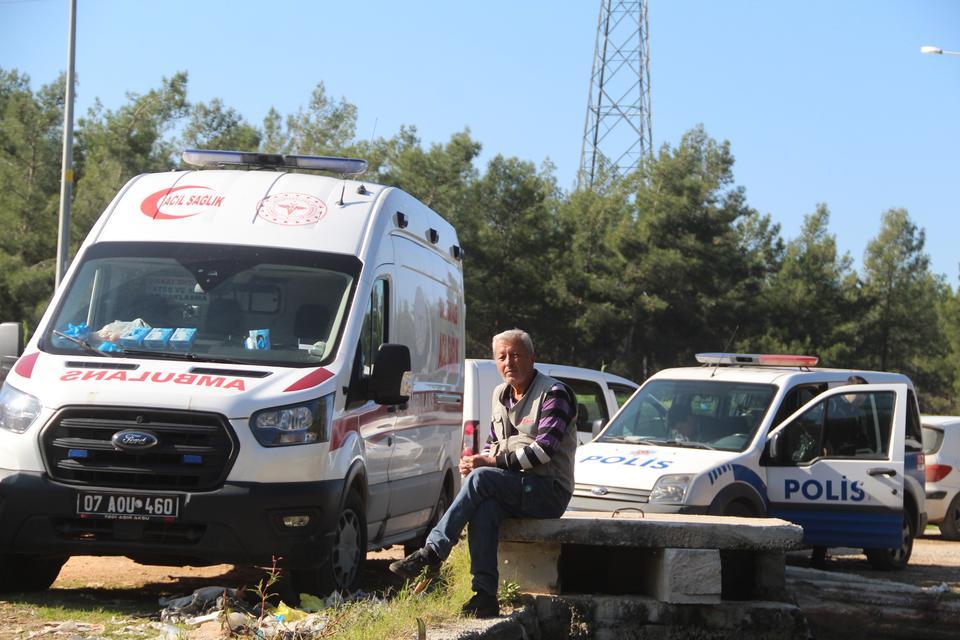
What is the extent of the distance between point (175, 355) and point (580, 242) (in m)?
43.4

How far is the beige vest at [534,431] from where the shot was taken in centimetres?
712

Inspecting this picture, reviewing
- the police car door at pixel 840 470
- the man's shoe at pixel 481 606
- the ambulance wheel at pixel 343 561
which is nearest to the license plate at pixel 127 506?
the ambulance wheel at pixel 343 561

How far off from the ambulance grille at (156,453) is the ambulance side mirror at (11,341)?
1300mm

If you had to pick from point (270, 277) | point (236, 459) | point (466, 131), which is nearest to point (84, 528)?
point (236, 459)

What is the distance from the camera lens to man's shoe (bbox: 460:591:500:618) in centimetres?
659

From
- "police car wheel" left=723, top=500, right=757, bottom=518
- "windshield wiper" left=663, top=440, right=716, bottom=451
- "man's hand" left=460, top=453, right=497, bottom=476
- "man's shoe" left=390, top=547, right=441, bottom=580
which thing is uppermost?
"man's hand" left=460, top=453, right=497, bottom=476

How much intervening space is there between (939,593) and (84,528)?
6.23 metres

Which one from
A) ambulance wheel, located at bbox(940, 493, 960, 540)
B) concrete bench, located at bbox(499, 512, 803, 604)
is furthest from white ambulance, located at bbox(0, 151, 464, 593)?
ambulance wheel, located at bbox(940, 493, 960, 540)

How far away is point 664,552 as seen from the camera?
7152 millimetres

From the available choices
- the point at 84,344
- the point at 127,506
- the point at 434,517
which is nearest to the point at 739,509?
the point at 434,517

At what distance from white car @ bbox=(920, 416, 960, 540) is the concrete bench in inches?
386

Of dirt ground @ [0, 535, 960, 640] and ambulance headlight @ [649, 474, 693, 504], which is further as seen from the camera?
ambulance headlight @ [649, 474, 693, 504]

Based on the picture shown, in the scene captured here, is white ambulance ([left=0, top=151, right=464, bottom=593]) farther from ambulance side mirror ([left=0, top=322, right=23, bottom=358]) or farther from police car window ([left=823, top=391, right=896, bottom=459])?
police car window ([left=823, top=391, right=896, bottom=459])

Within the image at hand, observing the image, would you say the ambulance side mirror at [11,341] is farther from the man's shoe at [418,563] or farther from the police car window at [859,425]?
the police car window at [859,425]
